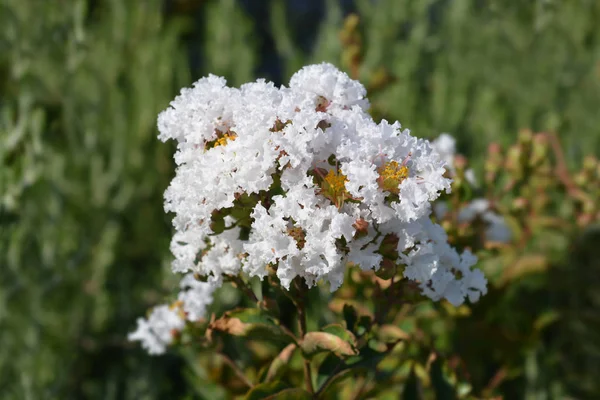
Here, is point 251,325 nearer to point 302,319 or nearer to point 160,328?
point 302,319

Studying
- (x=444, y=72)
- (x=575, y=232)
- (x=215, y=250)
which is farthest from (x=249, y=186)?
(x=444, y=72)

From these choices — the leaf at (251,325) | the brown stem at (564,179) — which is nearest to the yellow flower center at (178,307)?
the leaf at (251,325)

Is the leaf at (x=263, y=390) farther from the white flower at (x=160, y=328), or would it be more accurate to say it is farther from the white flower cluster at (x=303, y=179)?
the white flower at (x=160, y=328)

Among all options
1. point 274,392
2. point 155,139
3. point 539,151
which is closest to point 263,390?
point 274,392

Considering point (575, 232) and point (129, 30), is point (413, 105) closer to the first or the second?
point (575, 232)

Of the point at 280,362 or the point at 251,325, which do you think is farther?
the point at 280,362

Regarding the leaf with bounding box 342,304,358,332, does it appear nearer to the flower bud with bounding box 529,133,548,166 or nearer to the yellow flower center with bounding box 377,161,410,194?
the yellow flower center with bounding box 377,161,410,194
